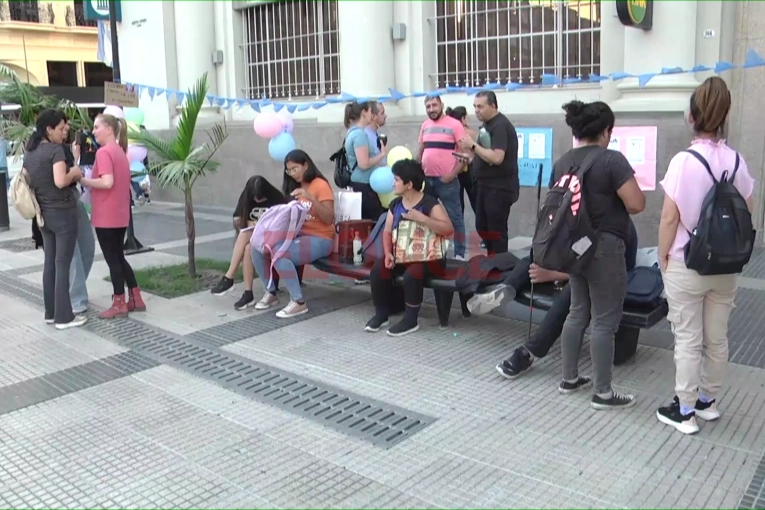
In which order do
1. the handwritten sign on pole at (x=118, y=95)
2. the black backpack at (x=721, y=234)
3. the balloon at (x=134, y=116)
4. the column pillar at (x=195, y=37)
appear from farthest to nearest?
1. the column pillar at (x=195, y=37)
2. the balloon at (x=134, y=116)
3. the handwritten sign on pole at (x=118, y=95)
4. the black backpack at (x=721, y=234)

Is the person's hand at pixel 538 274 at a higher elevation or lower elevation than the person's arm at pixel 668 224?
lower

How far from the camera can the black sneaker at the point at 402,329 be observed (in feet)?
19.2

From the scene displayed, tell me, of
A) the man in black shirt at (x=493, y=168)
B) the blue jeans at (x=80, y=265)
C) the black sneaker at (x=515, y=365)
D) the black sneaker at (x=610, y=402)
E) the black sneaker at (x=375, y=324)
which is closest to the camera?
the black sneaker at (x=610, y=402)

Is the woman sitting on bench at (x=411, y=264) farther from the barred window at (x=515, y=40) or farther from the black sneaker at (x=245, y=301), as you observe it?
the barred window at (x=515, y=40)

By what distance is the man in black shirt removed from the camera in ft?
21.5

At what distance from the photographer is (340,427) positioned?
4.21 meters

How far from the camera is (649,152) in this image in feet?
27.2

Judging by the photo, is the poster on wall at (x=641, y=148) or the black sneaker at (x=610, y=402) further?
the poster on wall at (x=641, y=148)

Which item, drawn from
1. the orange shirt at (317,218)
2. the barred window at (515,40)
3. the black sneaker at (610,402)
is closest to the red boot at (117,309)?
the orange shirt at (317,218)

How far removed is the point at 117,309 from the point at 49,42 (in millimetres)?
29904

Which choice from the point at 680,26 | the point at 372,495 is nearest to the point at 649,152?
the point at 680,26

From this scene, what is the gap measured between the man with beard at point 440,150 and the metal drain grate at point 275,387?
2.90 meters

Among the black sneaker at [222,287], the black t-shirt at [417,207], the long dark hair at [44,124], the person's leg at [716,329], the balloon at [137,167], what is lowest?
the black sneaker at [222,287]

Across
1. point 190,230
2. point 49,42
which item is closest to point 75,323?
point 190,230
